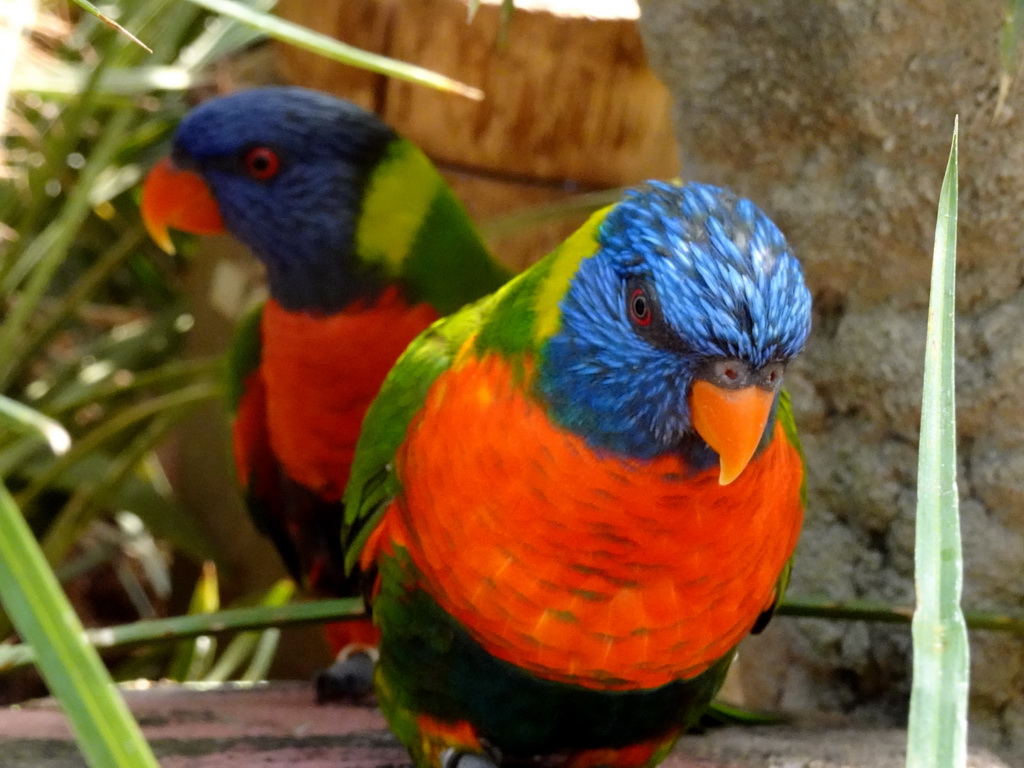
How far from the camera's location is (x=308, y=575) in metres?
1.93

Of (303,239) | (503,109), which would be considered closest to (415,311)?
(303,239)

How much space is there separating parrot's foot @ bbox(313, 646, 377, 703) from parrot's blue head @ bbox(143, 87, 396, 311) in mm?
640

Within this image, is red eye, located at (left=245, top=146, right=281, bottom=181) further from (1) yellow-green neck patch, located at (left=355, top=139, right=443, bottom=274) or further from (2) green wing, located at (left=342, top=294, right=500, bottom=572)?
(2) green wing, located at (left=342, top=294, right=500, bottom=572)

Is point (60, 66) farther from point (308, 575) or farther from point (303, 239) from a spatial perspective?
point (308, 575)

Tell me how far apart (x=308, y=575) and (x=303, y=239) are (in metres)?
0.66

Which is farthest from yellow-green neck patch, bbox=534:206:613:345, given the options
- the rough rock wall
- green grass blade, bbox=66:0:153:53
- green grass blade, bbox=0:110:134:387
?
green grass blade, bbox=0:110:134:387

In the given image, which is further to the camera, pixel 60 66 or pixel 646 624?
pixel 60 66

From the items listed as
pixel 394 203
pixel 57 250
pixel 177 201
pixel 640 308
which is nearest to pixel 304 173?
pixel 394 203

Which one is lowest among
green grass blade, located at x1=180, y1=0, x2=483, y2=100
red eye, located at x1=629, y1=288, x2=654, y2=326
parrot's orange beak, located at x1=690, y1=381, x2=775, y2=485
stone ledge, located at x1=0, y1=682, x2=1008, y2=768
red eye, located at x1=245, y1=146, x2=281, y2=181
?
stone ledge, located at x1=0, y1=682, x2=1008, y2=768

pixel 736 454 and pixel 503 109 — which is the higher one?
pixel 503 109

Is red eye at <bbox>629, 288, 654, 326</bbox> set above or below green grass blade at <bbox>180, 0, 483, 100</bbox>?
below

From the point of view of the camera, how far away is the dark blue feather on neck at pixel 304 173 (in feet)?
5.39

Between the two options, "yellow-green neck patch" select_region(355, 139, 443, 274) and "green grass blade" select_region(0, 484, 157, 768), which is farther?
"yellow-green neck patch" select_region(355, 139, 443, 274)

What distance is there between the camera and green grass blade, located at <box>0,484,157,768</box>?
1.74 feet
